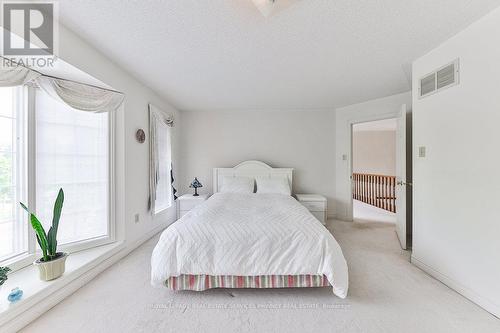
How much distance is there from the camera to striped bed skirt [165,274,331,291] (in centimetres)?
169

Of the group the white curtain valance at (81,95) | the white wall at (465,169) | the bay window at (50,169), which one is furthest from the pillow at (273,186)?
the white curtain valance at (81,95)

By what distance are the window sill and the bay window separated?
14 cm

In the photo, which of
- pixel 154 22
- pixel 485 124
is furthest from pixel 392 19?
pixel 154 22

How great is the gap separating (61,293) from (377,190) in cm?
640

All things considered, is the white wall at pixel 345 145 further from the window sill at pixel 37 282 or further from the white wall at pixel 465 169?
the window sill at pixel 37 282

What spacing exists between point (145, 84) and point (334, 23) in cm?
249

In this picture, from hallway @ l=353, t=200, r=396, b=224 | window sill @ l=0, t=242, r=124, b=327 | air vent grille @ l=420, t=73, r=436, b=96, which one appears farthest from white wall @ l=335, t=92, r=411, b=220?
window sill @ l=0, t=242, r=124, b=327

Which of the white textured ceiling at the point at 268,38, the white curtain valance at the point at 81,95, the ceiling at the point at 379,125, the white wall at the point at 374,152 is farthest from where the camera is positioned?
the white wall at the point at 374,152

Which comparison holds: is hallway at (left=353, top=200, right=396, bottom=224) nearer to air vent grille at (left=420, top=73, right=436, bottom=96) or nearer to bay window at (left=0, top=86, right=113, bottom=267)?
air vent grille at (left=420, top=73, right=436, bottom=96)

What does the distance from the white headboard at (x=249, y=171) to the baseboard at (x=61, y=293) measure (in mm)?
1914

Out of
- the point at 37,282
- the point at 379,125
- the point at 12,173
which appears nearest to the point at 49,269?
the point at 37,282

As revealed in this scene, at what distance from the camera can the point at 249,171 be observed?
399 cm

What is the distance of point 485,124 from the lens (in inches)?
61.9

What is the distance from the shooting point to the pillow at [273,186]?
11.9 feet
